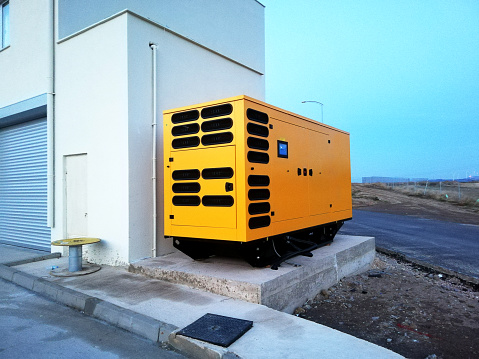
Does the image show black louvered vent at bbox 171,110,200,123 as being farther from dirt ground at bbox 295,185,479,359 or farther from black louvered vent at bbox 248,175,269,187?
dirt ground at bbox 295,185,479,359

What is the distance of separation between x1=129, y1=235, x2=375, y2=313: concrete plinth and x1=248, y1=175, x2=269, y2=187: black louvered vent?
137cm

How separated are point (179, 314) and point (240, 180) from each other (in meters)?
1.98

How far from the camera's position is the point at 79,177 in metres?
7.79

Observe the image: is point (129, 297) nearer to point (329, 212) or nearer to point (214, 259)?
point (214, 259)

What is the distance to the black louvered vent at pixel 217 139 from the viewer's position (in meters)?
5.35

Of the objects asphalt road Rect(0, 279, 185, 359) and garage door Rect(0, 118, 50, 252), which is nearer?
asphalt road Rect(0, 279, 185, 359)

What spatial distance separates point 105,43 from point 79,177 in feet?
9.42

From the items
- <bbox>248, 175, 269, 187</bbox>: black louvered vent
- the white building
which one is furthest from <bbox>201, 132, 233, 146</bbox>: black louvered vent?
the white building

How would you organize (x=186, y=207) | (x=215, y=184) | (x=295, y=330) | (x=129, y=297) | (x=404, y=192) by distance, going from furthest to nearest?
1. (x=404, y=192)
2. (x=186, y=207)
3. (x=215, y=184)
4. (x=129, y=297)
5. (x=295, y=330)

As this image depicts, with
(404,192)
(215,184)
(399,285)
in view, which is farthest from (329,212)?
(404,192)

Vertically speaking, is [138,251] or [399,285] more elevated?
[138,251]

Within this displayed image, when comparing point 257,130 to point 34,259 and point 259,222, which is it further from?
point 34,259

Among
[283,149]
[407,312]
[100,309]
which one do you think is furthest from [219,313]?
[407,312]

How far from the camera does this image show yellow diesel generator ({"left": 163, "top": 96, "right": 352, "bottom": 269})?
17.3 feet
